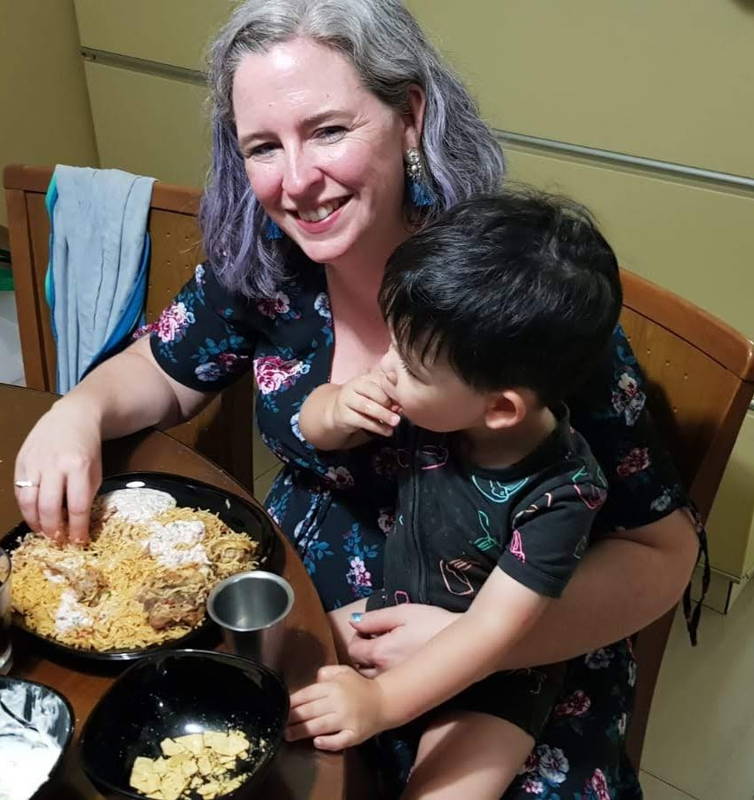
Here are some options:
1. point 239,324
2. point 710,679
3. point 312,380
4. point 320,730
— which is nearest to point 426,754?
point 320,730

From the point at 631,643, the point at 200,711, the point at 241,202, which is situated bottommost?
the point at 631,643

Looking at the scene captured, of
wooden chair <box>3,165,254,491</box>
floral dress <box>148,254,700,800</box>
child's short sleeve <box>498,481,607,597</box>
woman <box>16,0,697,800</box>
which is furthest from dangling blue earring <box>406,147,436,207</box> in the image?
wooden chair <box>3,165,254,491</box>

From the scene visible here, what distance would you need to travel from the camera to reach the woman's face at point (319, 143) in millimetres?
1091

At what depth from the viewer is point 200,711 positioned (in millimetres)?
885

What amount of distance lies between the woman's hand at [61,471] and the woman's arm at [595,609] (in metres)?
0.36

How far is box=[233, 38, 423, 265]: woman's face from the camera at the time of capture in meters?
1.09

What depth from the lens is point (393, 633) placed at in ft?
3.52

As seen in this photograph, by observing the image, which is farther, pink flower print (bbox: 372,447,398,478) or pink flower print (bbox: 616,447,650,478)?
pink flower print (bbox: 372,447,398,478)

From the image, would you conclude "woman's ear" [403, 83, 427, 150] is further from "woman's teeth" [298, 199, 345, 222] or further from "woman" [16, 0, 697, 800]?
"woman's teeth" [298, 199, 345, 222]

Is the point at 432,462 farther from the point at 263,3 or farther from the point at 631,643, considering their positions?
the point at 263,3

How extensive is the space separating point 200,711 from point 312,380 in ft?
1.81

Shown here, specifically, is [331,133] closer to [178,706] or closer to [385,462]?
[385,462]

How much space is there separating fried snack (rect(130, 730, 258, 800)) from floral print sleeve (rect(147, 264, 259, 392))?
2.20 ft

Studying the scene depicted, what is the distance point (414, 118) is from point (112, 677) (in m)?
0.76
